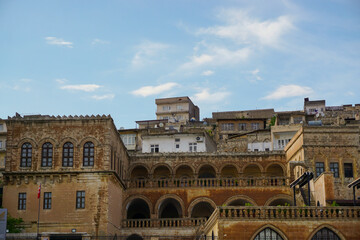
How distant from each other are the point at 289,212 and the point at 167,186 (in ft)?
63.4

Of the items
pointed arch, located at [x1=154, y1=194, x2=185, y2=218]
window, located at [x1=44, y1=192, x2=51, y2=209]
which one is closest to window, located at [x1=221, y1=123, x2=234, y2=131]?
pointed arch, located at [x1=154, y1=194, x2=185, y2=218]

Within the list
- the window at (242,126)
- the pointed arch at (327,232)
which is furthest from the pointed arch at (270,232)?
the window at (242,126)

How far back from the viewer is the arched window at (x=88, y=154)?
42594 millimetres

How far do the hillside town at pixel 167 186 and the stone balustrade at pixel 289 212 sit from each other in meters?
0.06

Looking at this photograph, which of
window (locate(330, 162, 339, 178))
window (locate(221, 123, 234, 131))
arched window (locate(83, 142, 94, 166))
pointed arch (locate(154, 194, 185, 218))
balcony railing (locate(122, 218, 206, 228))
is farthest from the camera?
window (locate(221, 123, 234, 131))

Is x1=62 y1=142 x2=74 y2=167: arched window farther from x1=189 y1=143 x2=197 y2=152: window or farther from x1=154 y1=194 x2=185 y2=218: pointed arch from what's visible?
x1=189 y1=143 x2=197 y2=152: window

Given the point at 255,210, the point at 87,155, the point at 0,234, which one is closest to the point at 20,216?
the point at 0,234

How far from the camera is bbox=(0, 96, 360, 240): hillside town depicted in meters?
32.2

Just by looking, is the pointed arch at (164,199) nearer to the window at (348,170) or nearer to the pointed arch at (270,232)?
the window at (348,170)

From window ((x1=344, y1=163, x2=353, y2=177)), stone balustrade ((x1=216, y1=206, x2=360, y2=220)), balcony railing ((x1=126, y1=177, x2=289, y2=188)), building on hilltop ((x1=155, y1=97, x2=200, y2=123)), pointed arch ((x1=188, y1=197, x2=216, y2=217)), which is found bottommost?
stone balustrade ((x1=216, y1=206, x2=360, y2=220))

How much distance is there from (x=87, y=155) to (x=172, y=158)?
1176 cm

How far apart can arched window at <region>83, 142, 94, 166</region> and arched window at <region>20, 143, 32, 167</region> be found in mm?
4385

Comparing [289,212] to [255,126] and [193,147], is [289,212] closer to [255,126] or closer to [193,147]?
[193,147]

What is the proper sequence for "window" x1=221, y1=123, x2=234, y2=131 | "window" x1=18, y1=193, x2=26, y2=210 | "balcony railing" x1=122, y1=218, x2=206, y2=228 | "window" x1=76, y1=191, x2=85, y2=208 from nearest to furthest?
"window" x1=76, y1=191, x2=85, y2=208 < "window" x1=18, y1=193, x2=26, y2=210 < "balcony railing" x1=122, y1=218, x2=206, y2=228 < "window" x1=221, y1=123, x2=234, y2=131
